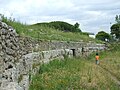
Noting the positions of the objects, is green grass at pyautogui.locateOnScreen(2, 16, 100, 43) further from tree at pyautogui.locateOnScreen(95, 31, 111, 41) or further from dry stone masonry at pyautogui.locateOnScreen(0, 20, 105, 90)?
tree at pyautogui.locateOnScreen(95, 31, 111, 41)

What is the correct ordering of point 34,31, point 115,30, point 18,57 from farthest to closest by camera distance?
point 115,30 → point 34,31 → point 18,57

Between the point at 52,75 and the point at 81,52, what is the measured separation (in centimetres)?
1042

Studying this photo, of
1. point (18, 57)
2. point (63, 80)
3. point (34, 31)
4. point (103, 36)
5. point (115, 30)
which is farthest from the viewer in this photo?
point (103, 36)

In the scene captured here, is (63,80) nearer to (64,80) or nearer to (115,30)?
(64,80)

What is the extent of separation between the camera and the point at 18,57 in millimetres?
7855

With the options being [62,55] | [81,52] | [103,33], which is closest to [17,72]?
[62,55]

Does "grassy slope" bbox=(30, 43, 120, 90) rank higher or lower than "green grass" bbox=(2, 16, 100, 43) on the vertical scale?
lower

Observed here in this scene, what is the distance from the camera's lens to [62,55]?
48.9 ft

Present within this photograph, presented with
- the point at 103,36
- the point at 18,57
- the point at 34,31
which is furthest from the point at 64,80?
the point at 103,36

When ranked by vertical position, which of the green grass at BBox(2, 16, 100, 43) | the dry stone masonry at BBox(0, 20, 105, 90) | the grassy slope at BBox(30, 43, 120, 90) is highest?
the green grass at BBox(2, 16, 100, 43)

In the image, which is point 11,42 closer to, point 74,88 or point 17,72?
point 17,72

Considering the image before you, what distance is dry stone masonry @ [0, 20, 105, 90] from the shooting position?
6.12m

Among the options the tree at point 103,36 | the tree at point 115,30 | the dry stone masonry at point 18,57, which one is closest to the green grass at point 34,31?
the dry stone masonry at point 18,57

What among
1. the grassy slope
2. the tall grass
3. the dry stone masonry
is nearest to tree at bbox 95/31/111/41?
the grassy slope
